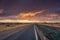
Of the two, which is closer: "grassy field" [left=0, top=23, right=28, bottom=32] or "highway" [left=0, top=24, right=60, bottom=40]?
"highway" [left=0, top=24, right=60, bottom=40]

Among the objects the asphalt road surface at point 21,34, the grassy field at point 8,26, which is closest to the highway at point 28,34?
the asphalt road surface at point 21,34

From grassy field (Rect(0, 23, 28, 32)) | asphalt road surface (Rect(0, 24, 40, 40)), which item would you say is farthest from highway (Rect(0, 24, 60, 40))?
grassy field (Rect(0, 23, 28, 32))

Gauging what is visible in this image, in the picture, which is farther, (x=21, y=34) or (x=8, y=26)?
(x=8, y=26)

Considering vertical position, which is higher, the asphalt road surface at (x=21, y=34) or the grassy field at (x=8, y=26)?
the grassy field at (x=8, y=26)

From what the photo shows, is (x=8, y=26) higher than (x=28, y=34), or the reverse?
(x=8, y=26)

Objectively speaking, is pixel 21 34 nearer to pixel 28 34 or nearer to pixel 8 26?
pixel 28 34

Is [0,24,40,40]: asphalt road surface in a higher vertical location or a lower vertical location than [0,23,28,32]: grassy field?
lower

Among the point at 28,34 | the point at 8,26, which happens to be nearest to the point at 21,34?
the point at 28,34

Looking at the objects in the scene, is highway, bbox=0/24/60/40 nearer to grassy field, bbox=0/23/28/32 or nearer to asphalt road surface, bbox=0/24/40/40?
asphalt road surface, bbox=0/24/40/40

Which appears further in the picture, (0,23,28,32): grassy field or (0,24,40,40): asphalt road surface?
(0,23,28,32): grassy field

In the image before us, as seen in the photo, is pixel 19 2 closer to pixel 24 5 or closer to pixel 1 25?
pixel 24 5

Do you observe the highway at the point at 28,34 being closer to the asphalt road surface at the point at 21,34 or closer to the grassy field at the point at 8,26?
the asphalt road surface at the point at 21,34

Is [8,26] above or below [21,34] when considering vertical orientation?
above

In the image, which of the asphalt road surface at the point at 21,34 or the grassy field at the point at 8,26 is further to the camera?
the grassy field at the point at 8,26
